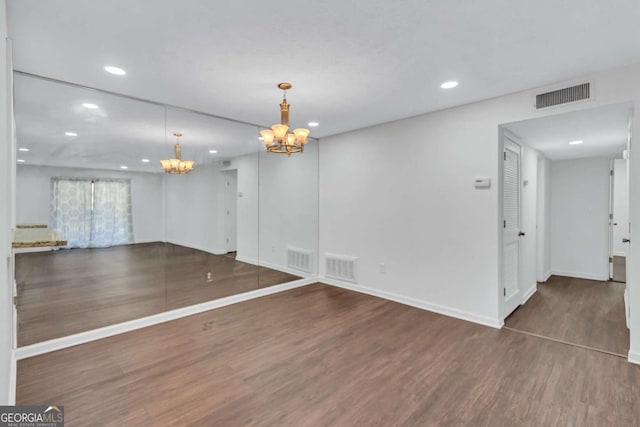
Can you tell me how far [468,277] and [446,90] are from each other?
7.51ft

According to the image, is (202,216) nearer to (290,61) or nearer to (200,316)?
(200,316)

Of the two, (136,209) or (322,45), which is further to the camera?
(136,209)

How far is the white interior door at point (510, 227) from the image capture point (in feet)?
12.4

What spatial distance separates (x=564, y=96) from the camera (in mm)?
3084

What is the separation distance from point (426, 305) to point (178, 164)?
392 cm

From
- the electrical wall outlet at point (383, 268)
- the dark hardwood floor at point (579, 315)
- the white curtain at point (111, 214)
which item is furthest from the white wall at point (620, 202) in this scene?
the white curtain at point (111, 214)

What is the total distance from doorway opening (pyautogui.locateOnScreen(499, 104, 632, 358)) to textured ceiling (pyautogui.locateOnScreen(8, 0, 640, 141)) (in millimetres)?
959

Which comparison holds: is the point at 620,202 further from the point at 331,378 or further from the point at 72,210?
the point at 72,210

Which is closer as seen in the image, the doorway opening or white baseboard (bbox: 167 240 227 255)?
the doorway opening

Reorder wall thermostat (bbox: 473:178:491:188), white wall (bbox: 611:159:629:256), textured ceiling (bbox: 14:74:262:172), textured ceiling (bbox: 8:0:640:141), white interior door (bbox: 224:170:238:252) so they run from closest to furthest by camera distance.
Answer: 1. textured ceiling (bbox: 8:0:640:141)
2. textured ceiling (bbox: 14:74:262:172)
3. wall thermostat (bbox: 473:178:491:188)
4. white interior door (bbox: 224:170:238:252)
5. white wall (bbox: 611:159:629:256)

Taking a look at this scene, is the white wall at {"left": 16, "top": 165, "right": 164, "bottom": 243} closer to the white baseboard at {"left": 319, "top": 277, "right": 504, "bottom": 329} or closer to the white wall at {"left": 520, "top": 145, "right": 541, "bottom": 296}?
the white baseboard at {"left": 319, "top": 277, "right": 504, "bottom": 329}

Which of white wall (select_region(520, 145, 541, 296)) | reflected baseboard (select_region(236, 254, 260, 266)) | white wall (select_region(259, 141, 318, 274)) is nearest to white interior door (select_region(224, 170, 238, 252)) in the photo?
reflected baseboard (select_region(236, 254, 260, 266))

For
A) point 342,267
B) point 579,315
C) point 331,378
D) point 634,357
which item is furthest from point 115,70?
point 579,315

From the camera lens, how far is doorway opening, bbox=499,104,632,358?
11.4 ft
